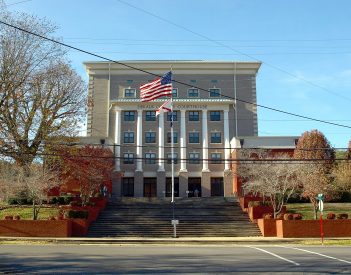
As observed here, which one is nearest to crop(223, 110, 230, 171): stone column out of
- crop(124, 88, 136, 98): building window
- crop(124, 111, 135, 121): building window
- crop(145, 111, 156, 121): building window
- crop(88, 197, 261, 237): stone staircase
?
crop(145, 111, 156, 121): building window

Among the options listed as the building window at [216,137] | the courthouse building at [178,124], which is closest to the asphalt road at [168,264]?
the courthouse building at [178,124]

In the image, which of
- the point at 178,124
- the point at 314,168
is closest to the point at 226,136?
the point at 178,124

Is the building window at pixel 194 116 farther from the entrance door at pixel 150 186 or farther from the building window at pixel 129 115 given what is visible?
the entrance door at pixel 150 186

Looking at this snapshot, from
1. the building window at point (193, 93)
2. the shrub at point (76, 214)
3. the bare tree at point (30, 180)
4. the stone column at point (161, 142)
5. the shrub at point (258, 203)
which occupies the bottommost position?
the shrub at point (76, 214)

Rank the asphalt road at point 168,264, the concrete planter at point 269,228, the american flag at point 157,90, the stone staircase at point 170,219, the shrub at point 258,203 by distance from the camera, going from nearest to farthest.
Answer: the asphalt road at point 168,264, the concrete planter at point 269,228, the stone staircase at point 170,219, the american flag at point 157,90, the shrub at point 258,203

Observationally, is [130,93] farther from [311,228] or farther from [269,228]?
[311,228]

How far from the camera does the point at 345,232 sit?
109ft

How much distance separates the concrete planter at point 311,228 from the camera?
32.7 m

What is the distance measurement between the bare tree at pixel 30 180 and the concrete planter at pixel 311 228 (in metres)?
18.4

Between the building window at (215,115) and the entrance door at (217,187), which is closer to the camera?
the entrance door at (217,187)

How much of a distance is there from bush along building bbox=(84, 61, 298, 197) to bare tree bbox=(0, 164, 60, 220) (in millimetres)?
17609

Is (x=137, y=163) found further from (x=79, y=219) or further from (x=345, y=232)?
(x=345, y=232)

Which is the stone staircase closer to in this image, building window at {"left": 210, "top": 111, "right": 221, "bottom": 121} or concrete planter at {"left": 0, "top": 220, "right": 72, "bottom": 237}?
concrete planter at {"left": 0, "top": 220, "right": 72, "bottom": 237}

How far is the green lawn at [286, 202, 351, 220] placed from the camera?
40031 mm
